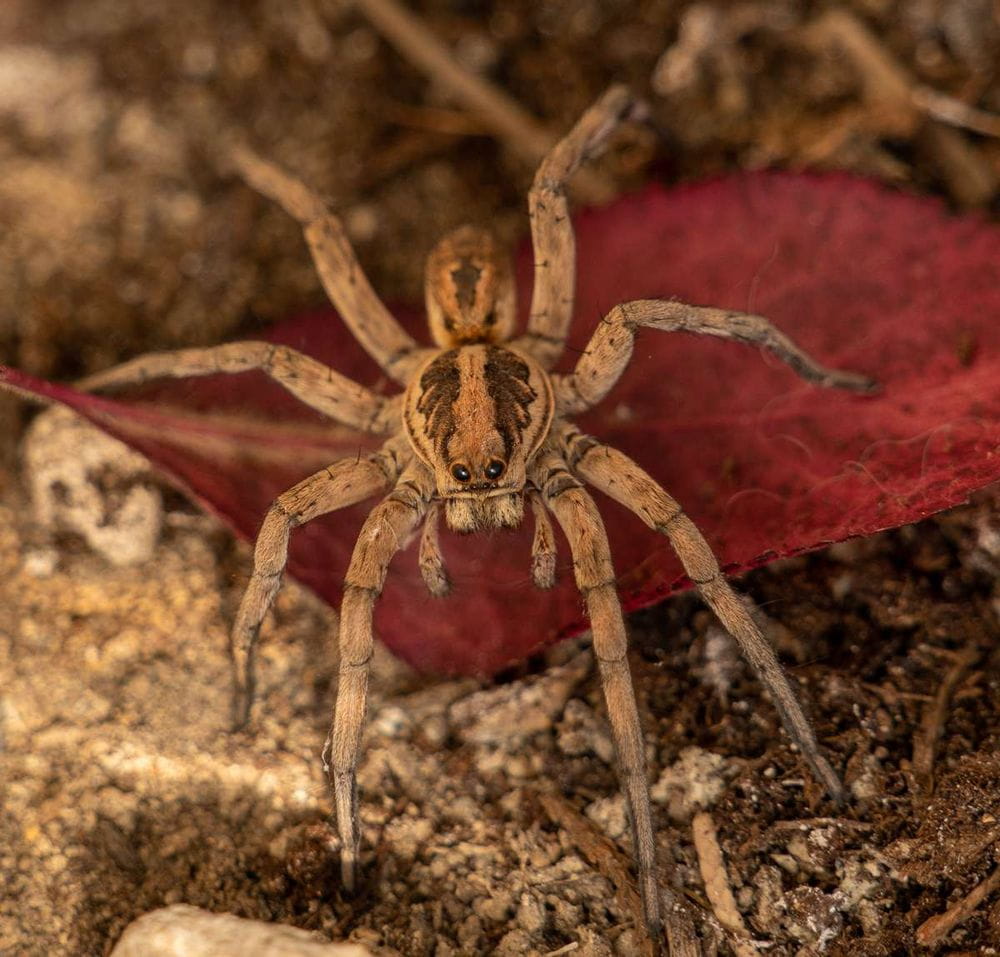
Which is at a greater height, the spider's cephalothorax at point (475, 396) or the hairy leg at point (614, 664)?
the spider's cephalothorax at point (475, 396)

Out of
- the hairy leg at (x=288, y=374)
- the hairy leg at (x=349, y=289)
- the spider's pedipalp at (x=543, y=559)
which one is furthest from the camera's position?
the hairy leg at (x=349, y=289)

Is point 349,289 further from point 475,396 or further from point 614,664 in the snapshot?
point 614,664

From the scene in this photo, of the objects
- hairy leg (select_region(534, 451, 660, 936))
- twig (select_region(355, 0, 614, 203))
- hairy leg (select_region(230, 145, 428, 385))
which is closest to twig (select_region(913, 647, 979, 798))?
hairy leg (select_region(534, 451, 660, 936))

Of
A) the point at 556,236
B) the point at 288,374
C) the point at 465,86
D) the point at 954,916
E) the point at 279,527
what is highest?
the point at 465,86

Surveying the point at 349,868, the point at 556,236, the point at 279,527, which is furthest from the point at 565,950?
the point at 556,236

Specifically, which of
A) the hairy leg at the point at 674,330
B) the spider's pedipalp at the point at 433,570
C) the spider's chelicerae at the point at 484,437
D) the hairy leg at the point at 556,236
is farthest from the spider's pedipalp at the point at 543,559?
the hairy leg at the point at 556,236

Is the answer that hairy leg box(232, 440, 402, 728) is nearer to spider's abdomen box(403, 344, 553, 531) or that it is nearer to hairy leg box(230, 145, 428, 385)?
spider's abdomen box(403, 344, 553, 531)

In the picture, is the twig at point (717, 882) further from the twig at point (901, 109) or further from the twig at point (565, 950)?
the twig at point (901, 109)
